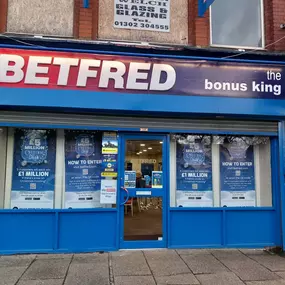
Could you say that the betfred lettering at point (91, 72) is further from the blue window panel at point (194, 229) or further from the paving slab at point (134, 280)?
the paving slab at point (134, 280)

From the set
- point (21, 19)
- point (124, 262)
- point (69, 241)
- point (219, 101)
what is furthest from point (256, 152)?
point (21, 19)

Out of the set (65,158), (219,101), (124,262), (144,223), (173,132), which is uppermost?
(219,101)

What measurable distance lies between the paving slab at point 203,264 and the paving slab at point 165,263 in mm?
115

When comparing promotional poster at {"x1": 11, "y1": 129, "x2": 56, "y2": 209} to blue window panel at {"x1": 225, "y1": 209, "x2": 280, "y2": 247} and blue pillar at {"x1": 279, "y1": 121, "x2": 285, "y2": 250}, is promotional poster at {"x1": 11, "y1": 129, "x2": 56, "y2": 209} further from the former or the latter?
blue pillar at {"x1": 279, "y1": 121, "x2": 285, "y2": 250}

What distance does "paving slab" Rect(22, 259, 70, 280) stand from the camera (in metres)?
4.75

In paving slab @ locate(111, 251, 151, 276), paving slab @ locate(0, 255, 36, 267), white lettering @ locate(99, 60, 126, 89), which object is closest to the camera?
paving slab @ locate(111, 251, 151, 276)

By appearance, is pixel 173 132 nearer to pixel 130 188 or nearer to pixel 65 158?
pixel 130 188

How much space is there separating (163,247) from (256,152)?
9.03ft

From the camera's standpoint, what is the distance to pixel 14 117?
582 cm

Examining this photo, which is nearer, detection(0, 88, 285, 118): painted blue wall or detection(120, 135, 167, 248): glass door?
detection(0, 88, 285, 118): painted blue wall

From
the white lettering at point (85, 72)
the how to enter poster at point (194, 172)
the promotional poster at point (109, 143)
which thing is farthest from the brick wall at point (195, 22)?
the how to enter poster at point (194, 172)

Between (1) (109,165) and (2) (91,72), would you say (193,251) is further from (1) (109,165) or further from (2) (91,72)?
(2) (91,72)

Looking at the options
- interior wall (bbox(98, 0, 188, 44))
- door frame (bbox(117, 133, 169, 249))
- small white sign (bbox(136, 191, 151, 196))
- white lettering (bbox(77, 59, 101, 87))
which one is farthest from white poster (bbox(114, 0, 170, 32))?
small white sign (bbox(136, 191, 151, 196))

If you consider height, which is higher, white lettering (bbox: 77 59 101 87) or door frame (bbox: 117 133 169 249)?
white lettering (bbox: 77 59 101 87)
